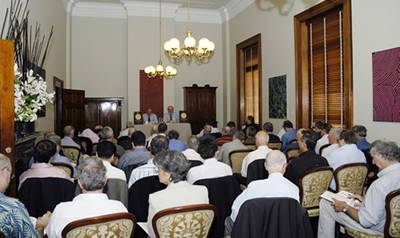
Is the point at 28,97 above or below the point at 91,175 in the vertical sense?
above

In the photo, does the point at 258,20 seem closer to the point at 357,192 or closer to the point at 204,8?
the point at 204,8

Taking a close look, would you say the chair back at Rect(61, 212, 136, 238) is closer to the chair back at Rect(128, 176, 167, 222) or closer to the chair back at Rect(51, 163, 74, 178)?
the chair back at Rect(128, 176, 167, 222)

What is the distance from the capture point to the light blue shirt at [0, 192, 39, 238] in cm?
174

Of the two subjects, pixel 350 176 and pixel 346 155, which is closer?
pixel 350 176

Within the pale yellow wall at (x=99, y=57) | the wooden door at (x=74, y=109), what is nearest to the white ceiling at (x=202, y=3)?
the pale yellow wall at (x=99, y=57)

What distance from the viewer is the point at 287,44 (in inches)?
324

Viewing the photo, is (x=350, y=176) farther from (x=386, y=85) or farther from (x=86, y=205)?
(x=386, y=85)

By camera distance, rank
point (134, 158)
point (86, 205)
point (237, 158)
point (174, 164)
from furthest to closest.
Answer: point (237, 158) → point (134, 158) → point (174, 164) → point (86, 205)

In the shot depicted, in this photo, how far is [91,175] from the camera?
2004 mm

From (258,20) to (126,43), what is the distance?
5.06 m

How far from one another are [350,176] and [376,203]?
2.84ft

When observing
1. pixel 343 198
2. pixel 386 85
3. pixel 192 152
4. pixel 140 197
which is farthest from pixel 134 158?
pixel 386 85

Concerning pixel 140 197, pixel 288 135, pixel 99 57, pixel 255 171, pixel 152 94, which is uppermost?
pixel 99 57

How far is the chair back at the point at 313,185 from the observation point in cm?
306
